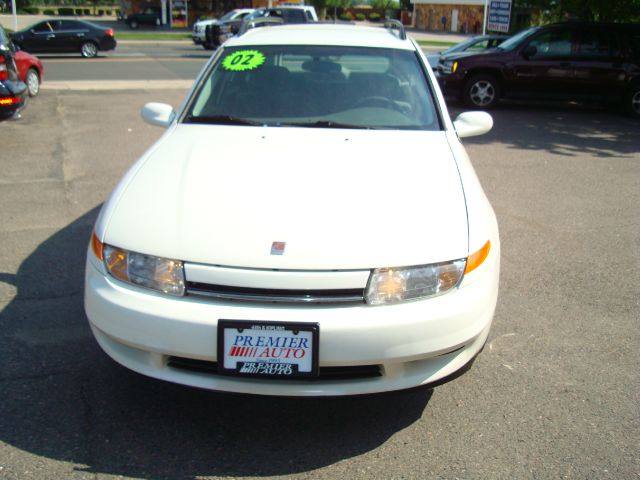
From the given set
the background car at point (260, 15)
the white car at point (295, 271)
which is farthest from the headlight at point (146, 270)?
the background car at point (260, 15)

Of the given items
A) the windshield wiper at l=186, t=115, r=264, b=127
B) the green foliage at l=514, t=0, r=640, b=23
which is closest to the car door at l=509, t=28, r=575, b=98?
the green foliage at l=514, t=0, r=640, b=23

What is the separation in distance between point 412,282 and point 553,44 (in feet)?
37.0

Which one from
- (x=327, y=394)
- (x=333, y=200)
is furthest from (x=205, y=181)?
(x=327, y=394)

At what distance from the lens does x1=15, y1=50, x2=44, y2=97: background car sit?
12.4 meters

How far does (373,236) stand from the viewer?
2.86 metres

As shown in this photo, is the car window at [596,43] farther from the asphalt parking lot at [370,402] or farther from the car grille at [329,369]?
the car grille at [329,369]

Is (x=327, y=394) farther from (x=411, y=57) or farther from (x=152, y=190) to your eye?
(x=411, y=57)

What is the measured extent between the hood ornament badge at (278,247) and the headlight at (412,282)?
1.24ft

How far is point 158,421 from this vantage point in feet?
10.2

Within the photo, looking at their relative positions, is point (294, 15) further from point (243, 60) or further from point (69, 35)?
point (243, 60)

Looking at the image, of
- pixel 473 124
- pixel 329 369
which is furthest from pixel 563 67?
pixel 329 369

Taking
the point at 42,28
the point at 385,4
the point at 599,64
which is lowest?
the point at 42,28

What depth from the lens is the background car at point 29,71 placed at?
40.7ft

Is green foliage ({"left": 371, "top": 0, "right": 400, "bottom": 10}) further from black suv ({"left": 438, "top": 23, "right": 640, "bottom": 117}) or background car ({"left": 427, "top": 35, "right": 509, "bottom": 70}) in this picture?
black suv ({"left": 438, "top": 23, "right": 640, "bottom": 117})
